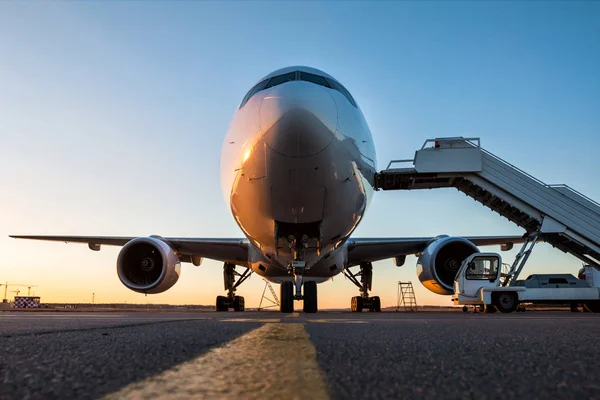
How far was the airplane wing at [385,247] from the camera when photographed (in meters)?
13.0

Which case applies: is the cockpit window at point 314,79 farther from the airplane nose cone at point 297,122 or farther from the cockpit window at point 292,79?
the airplane nose cone at point 297,122

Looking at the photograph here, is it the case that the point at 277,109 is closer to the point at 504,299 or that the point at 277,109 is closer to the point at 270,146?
the point at 270,146

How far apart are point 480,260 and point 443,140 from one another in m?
4.56

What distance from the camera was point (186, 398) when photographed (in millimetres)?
834

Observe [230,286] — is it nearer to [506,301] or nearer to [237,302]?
[237,302]

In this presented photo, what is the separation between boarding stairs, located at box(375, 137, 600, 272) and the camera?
41.9ft

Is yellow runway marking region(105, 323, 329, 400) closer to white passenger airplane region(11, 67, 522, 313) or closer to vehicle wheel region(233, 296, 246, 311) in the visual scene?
white passenger airplane region(11, 67, 522, 313)

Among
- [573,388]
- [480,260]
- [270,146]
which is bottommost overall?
[573,388]

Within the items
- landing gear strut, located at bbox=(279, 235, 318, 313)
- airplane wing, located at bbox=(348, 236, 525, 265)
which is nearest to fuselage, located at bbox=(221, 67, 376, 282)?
landing gear strut, located at bbox=(279, 235, 318, 313)

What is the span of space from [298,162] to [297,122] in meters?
0.54

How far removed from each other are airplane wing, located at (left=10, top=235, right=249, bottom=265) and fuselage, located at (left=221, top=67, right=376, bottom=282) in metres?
4.87

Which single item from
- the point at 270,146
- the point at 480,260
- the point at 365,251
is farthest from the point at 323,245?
the point at 365,251

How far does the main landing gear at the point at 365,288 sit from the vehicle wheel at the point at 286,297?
19.5 feet

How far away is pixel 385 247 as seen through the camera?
1339 centimetres
